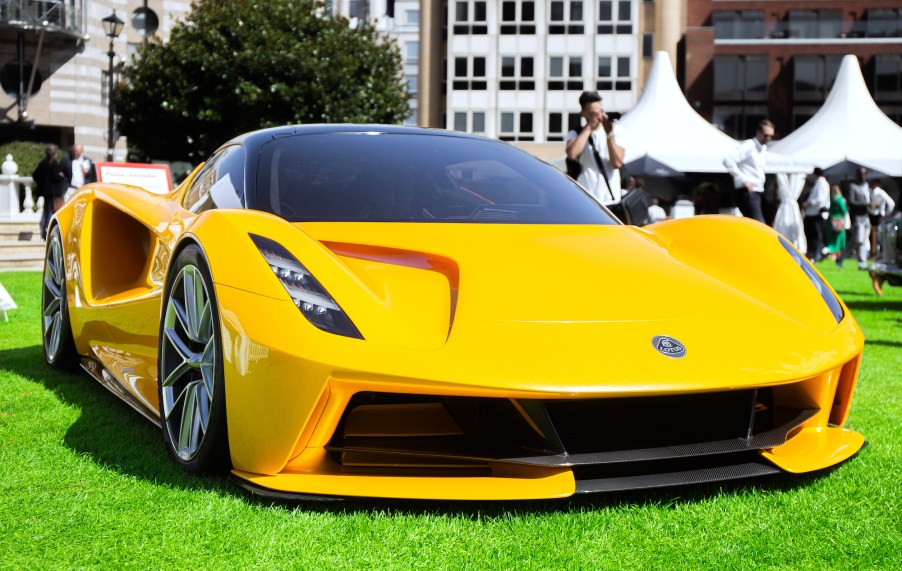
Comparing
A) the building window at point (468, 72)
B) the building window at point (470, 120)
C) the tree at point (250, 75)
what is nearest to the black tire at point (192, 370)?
the tree at point (250, 75)

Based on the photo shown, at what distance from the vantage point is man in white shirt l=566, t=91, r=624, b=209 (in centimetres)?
738

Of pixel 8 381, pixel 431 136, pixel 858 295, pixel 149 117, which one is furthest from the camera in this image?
pixel 149 117

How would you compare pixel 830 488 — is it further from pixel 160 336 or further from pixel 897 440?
pixel 160 336

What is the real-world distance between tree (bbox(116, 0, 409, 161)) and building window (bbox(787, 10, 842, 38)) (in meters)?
29.1

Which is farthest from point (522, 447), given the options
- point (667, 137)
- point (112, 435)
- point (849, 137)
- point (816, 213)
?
point (849, 137)

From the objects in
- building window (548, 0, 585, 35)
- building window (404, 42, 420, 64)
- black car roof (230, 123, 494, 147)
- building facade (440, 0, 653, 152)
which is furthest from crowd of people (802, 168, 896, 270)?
building window (404, 42, 420, 64)

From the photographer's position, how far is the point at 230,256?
283cm

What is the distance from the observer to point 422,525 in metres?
2.48

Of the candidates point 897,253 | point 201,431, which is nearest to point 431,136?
point 201,431

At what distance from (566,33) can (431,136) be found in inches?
1957

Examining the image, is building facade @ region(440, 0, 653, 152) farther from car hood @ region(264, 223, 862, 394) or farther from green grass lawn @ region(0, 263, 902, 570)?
green grass lawn @ region(0, 263, 902, 570)

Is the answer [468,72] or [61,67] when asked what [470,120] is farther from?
[61,67]

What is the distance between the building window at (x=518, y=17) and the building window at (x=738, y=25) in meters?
9.69

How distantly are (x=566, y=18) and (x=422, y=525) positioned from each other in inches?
2041
